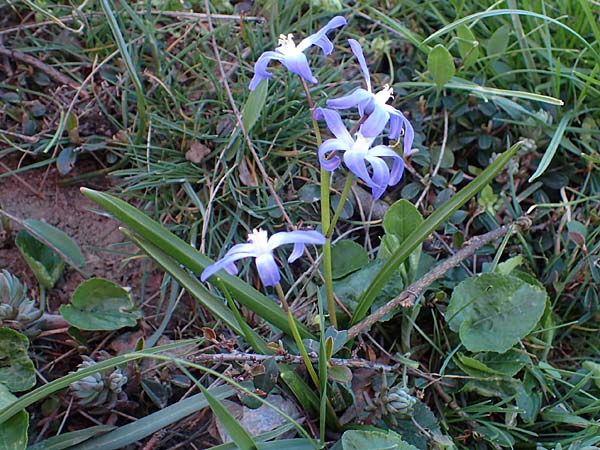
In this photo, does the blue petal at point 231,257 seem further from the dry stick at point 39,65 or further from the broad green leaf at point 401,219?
the dry stick at point 39,65

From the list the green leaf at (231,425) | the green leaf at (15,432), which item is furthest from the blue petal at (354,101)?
the green leaf at (15,432)

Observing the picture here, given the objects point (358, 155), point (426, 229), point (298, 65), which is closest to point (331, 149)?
point (358, 155)

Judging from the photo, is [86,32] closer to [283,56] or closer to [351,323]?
[283,56]

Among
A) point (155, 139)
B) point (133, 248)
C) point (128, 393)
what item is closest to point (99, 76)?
point (155, 139)

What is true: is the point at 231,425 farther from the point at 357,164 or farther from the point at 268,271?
the point at 357,164

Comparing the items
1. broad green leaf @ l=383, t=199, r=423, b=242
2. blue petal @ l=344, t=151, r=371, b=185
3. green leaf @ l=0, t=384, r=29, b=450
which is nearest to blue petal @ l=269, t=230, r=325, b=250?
blue petal @ l=344, t=151, r=371, b=185

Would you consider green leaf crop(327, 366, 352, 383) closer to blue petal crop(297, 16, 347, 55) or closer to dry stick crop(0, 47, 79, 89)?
blue petal crop(297, 16, 347, 55)
